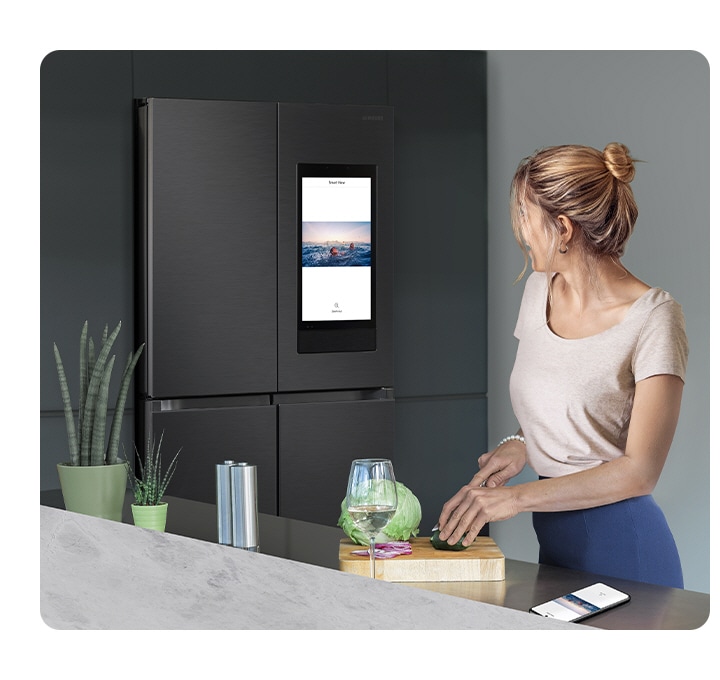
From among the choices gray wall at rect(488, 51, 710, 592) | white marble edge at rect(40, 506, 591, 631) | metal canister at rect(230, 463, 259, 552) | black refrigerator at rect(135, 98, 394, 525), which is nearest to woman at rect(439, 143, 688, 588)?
white marble edge at rect(40, 506, 591, 631)

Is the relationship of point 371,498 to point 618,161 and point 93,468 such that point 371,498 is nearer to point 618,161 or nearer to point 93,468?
point 93,468

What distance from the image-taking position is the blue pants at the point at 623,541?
2.14 m

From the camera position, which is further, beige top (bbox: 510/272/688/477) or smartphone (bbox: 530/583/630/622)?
beige top (bbox: 510/272/688/477)

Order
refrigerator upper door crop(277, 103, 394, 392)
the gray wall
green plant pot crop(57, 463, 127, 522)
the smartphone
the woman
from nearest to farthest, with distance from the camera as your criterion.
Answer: the smartphone
the woman
green plant pot crop(57, 463, 127, 522)
the gray wall
refrigerator upper door crop(277, 103, 394, 392)

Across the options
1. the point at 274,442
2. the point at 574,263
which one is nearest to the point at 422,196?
the point at 274,442

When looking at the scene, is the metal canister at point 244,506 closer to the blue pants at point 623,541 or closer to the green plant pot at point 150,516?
the green plant pot at point 150,516

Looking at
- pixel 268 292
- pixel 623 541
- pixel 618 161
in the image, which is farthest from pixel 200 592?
pixel 268 292

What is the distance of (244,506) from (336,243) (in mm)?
2068

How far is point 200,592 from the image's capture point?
2020 mm

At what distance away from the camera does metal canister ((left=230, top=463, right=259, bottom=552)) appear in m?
1.91

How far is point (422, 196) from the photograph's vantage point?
4156 millimetres

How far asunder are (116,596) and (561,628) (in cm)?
92

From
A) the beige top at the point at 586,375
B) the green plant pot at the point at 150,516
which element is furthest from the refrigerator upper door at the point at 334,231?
the green plant pot at the point at 150,516

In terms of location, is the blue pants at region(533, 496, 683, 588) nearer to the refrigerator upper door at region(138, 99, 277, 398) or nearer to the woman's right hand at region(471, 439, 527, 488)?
the woman's right hand at region(471, 439, 527, 488)
